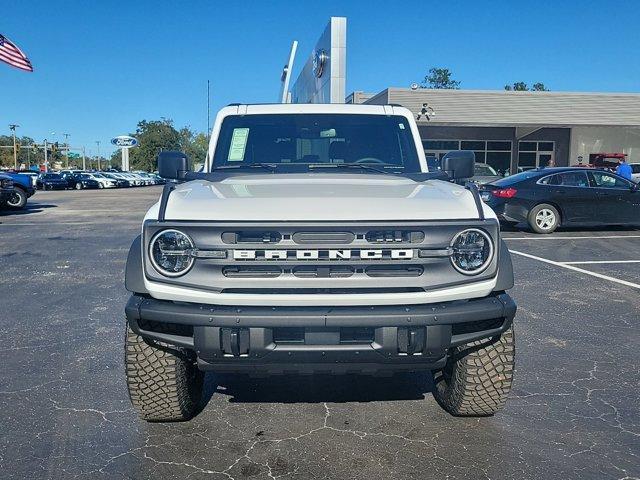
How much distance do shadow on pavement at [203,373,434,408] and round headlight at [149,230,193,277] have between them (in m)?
1.32

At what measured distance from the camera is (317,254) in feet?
9.55

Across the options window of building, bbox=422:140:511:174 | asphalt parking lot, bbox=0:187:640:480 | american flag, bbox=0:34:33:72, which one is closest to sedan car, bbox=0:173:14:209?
american flag, bbox=0:34:33:72

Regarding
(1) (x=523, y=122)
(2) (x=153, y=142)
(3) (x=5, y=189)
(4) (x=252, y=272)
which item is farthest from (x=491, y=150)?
(2) (x=153, y=142)

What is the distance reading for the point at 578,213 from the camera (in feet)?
41.4

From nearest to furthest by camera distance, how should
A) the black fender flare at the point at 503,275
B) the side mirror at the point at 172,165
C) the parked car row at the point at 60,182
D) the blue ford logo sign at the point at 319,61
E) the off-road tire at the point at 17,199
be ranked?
the black fender flare at the point at 503,275 → the side mirror at the point at 172,165 → the off-road tire at the point at 17,199 → the parked car row at the point at 60,182 → the blue ford logo sign at the point at 319,61

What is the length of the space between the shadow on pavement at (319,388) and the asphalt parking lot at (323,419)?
13 mm

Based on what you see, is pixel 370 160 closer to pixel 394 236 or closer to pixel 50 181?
pixel 394 236

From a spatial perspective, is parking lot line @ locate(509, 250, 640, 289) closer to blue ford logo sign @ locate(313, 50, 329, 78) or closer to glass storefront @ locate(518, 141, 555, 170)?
blue ford logo sign @ locate(313, 50, 329, 78)

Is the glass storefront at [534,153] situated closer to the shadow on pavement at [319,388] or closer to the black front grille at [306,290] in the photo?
the shadow on pavement at [319,388]

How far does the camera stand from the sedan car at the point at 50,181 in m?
43.4

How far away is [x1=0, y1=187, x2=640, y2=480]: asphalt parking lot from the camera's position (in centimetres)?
306

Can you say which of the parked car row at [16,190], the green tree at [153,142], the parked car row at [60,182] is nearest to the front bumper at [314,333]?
the parked car row at [16,190]

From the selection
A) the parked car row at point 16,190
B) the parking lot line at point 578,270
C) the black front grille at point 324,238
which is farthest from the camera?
the parked car row at point 16,190

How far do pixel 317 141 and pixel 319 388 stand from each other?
1.85m
